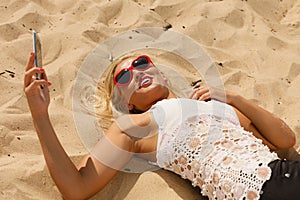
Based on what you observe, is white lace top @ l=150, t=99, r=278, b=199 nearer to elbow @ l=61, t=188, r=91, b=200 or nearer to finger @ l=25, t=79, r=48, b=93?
elbow @ l=61, t=188, r=91, b=200

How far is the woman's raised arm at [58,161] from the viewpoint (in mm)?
2205

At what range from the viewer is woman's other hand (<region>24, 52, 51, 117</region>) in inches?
86.1

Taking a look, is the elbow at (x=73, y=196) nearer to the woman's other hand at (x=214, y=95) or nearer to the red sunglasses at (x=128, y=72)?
the red sunglasses at (x=128, y=72)

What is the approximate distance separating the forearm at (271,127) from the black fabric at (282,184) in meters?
0.43

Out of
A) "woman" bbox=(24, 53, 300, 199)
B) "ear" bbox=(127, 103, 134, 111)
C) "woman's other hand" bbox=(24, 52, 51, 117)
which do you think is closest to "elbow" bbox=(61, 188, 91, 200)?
"woman" bbox=(24, 53, 300, 199)

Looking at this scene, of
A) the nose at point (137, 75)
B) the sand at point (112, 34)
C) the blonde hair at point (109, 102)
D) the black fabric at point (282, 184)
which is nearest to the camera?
the black fabric at point (282, 184)

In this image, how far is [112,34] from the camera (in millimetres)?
3547

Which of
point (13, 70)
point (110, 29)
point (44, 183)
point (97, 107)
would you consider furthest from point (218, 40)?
point (44, 183)

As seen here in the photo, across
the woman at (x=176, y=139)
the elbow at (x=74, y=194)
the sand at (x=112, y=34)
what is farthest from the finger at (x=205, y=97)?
the elbow at (x=74, y=194)

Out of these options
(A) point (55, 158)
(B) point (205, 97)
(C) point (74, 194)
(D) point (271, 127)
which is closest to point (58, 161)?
(A) point (55, 158)

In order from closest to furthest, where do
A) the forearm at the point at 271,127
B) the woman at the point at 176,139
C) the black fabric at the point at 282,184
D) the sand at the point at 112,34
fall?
the black fabric at the point at 282,184 → the woman at the point at 176,139 → the sand at the point at 112,34 → the forearm at the point at 271,127

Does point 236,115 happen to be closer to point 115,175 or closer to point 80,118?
point 115,175

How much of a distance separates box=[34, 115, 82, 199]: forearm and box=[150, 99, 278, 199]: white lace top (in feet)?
1.44

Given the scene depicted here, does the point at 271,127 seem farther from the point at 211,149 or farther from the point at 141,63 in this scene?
the point at 141,63
